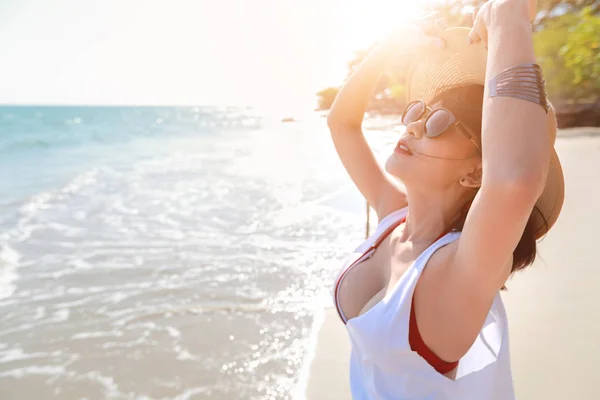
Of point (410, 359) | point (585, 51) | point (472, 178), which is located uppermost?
point (472, 178)

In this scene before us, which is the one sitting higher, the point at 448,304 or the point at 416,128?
the point at 416,128

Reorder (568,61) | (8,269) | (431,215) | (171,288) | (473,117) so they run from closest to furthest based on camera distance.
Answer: (473,117)
(431,215)
(171,288)
(8,269)
(568,61)

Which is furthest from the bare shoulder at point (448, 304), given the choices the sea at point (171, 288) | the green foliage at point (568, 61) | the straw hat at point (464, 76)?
the green foliage at point (568, 61)

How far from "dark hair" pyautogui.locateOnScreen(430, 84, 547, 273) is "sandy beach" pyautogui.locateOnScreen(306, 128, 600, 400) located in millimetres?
833

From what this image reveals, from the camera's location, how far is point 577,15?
1112 inches

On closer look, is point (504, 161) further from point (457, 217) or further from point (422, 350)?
point (422, 350)

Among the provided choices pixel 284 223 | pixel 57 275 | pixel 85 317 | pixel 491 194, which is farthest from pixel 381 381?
A: pixel 284 223

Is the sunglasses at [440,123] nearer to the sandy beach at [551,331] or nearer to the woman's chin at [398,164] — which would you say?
the woman's chin at [398,164]

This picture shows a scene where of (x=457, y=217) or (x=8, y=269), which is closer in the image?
(x=457, y=217)

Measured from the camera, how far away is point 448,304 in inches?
52.8

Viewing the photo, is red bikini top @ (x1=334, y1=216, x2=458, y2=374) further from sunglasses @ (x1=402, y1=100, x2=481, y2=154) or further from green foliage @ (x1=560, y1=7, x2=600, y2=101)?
green foliage @ (x1=560, y1=7, x2=600, y2=101)

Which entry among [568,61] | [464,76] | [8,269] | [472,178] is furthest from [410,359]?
[568,61]

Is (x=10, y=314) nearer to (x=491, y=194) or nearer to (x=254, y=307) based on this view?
(x=254, y=307)

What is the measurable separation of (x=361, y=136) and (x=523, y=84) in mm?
1034
